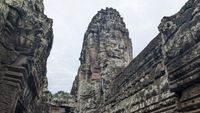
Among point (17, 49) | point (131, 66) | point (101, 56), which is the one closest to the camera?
point (17, 49)

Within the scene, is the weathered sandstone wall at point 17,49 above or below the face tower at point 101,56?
below

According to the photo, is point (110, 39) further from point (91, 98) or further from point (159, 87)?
point (159, 87)

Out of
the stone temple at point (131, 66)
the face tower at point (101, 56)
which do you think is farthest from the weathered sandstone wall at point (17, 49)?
the face tower at point (101, 56)

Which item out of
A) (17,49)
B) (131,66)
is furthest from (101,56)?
(17,49)

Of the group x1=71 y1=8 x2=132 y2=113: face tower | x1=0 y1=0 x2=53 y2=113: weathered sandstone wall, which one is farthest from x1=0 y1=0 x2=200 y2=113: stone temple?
x1=71 y1=8 x2=132 y2=113: face tower

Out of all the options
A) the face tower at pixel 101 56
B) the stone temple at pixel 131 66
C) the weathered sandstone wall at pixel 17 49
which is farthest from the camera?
the face tower at pixel 101 56

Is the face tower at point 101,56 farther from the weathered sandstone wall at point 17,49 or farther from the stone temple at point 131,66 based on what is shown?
the weathered sandstone wall at point 17,49

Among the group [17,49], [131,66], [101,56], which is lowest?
[17,49]

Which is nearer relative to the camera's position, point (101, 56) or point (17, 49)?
point (17, 49)

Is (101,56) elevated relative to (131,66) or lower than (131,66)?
elevated

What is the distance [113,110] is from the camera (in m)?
10.4

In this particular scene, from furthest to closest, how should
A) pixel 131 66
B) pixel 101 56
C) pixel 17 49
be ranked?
pixel 101 56
pixel 131 66
pixel 17 49

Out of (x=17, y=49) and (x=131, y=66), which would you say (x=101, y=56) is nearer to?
(x=131, y=66)

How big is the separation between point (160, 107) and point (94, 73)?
1071 centimetres
